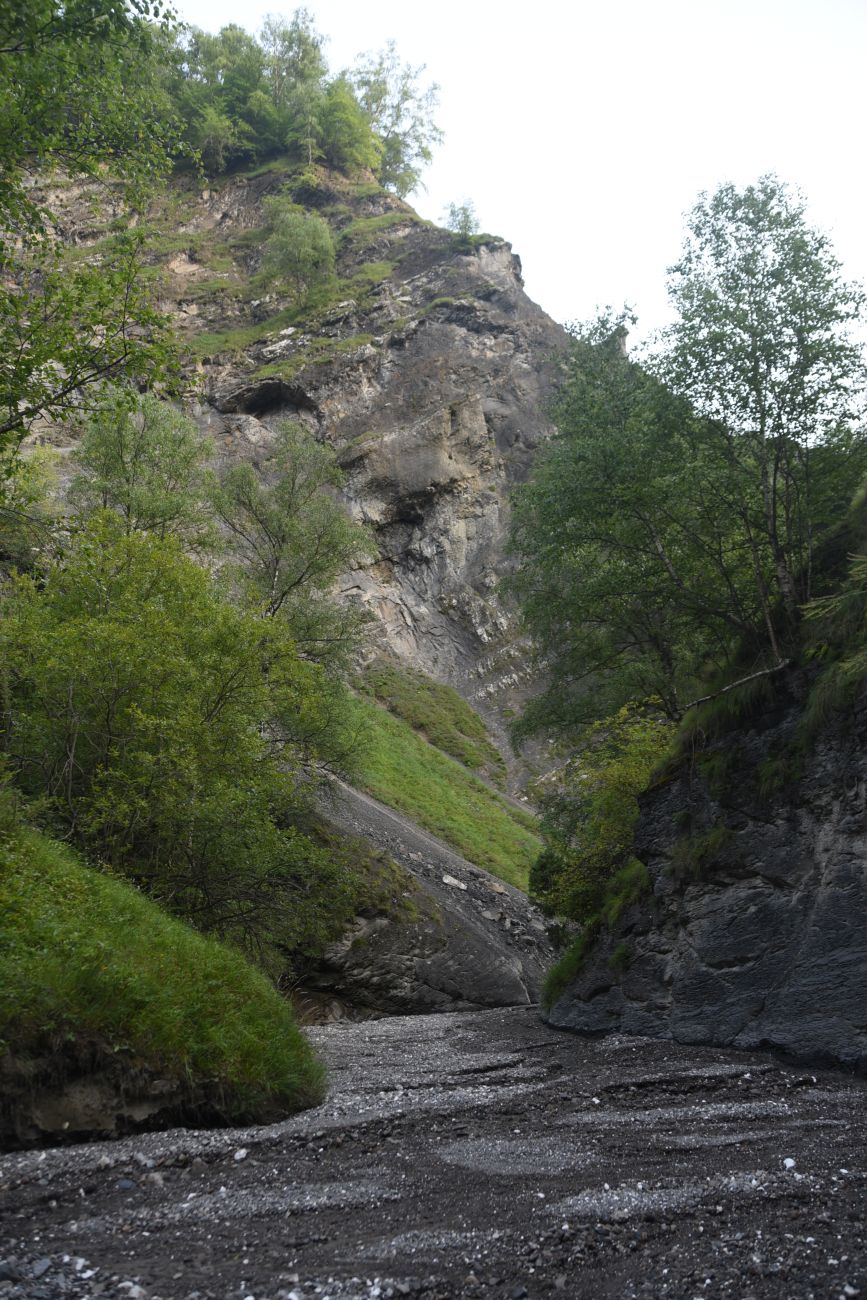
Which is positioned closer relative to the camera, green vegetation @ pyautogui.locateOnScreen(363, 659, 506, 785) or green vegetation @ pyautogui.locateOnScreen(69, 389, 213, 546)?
green vegetation @ pyautogui.locateOnScreen(69, 389, 213, 546)

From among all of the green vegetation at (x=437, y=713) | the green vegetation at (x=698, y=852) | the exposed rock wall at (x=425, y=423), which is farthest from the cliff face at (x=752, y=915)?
the exposed rock wall at (x=425, y=423)

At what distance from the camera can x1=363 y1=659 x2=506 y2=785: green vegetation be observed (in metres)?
51.0

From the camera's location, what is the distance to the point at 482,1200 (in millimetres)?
6270

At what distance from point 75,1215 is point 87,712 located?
1048 centimetres

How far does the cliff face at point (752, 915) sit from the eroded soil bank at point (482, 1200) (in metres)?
1.09

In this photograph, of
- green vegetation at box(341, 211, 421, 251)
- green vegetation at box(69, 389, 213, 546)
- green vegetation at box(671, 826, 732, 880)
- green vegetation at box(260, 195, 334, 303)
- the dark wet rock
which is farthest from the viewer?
green vegetation at box(341, 211, 421, 251)

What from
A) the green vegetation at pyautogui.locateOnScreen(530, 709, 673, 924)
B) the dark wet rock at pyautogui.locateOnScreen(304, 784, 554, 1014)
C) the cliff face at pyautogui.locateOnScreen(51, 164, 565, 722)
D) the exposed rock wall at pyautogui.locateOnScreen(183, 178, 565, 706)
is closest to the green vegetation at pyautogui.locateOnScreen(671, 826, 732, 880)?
the green vegetation at pyautogui.locateOnScreen(530, 709, 673, 924)

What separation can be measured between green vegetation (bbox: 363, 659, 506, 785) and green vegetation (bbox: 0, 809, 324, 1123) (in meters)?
39.5

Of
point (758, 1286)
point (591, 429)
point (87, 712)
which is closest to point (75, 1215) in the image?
point (758, 1286)

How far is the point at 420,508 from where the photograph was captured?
205 feet

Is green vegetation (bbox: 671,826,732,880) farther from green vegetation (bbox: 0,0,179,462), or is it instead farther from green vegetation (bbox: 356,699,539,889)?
green vegetation (bbox: 356,699,539,889)

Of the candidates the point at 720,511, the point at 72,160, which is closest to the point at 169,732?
the point at 72,160

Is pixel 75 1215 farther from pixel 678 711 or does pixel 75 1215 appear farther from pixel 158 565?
pixel 678 711

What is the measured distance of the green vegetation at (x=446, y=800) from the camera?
36.5 m
